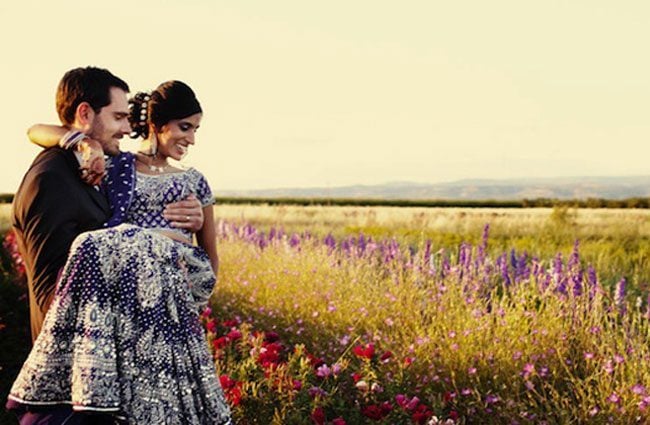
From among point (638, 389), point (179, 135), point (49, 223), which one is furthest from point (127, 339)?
point (638, 389)

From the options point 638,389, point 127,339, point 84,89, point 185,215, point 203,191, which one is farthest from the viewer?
point 638,389

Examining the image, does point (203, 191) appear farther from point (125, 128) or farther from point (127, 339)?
point (127, 339)

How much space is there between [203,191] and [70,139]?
0.61 metres

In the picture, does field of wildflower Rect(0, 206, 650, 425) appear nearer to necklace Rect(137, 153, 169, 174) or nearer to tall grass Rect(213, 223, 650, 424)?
tall grass Rect(213, 223, 650, 424)

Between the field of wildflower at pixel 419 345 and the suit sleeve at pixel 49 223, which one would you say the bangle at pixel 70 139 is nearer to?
the suit sleeve at pixel 49 223

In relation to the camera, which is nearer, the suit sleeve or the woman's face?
the suit sleeve

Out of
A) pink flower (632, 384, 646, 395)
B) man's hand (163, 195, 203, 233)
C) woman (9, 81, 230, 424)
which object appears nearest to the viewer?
woman (9, 81, 230, 424)

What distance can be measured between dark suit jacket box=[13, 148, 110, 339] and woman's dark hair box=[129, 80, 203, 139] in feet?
1.45

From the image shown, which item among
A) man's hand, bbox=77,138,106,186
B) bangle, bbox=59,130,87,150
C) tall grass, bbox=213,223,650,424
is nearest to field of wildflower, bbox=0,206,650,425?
tall grass, bbox=213,223,650,424

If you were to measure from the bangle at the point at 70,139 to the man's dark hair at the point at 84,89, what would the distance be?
0.13 m

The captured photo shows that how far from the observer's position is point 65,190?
9.89ft

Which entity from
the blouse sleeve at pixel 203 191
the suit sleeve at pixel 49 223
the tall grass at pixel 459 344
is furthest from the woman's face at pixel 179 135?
the tall grass at pixel 459 344

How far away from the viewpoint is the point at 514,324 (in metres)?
5.95

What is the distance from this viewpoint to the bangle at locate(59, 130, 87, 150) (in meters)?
3.06
